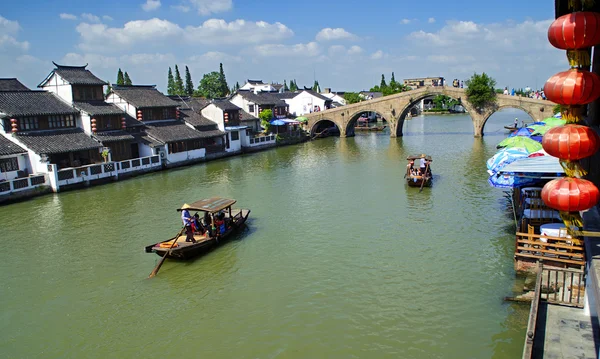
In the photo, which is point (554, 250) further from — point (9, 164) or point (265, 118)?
point (265, 118)

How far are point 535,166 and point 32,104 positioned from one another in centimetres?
3239

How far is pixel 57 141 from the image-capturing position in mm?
31781

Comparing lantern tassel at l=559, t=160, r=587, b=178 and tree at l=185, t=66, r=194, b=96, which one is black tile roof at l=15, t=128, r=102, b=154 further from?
tree at l=185, t=66, r=194, b=96

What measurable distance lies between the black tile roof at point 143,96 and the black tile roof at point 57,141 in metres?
7.05

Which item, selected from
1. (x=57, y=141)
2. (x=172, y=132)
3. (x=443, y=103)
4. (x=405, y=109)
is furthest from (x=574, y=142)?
(x=443, y=103)

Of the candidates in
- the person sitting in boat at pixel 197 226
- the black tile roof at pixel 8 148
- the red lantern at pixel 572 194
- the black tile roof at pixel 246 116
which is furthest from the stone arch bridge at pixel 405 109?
the red lantern at pixel 572 194

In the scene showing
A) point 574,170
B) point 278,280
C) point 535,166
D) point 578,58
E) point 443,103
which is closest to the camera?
point 578,58

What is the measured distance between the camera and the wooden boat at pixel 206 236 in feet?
53.2

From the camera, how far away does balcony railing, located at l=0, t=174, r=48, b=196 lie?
2704 centimetres

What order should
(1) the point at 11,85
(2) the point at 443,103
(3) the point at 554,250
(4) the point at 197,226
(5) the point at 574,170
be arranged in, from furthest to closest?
(2) the point at 443,103
(1) the point at 11,85
(4) the point at 197,226
(3) the point at 554,250
(5) the point at 574,170

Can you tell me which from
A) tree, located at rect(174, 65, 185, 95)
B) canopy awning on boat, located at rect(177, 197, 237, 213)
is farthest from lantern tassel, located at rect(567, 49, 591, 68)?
tree, located at rect(174, 65, 185, 95)

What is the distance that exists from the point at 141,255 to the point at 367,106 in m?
48.4

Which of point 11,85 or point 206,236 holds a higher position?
point 11,85

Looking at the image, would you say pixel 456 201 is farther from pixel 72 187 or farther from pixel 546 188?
pixel 72 187
